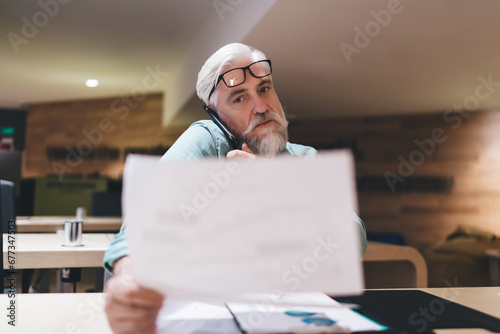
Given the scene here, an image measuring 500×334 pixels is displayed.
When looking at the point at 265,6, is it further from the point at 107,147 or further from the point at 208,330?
the point at 107,147

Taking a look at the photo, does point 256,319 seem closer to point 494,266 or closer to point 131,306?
point 131,306

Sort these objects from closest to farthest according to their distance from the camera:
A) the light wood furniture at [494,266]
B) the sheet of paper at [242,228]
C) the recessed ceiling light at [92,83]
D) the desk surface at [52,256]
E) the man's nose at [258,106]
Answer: the sheet of paper at [242,228] → the man's nose at [258,106] → the desk surface at [52,256] → the light wood furniture at [494,266] → the recessed ceiling light at [92,83]

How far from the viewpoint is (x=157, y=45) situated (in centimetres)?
477

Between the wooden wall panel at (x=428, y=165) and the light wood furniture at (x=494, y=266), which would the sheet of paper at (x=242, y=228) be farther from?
the wooden wall panel at (x=428, y=165)

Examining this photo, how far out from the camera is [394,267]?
2.32 meters

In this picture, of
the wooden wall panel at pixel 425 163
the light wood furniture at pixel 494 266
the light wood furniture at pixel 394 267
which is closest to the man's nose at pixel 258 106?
the light wood furniture at pixel 394 267

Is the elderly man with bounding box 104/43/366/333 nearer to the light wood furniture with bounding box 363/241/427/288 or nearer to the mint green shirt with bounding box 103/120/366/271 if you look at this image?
the mint green shirt with bounding box 103/120/366/271

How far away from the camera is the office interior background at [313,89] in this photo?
2750 millimetres

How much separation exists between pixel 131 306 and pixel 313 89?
370 cm

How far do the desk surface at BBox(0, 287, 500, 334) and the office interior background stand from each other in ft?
5.71

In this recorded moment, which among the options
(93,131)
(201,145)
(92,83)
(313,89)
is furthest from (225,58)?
(93,131)

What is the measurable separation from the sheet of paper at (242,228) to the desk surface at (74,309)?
1.00ft

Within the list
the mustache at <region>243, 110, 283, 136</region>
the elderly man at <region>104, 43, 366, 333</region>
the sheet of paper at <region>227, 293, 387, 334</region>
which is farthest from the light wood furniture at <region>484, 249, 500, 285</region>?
the sheet of paper at <region>227, 293, 387, 334</region>

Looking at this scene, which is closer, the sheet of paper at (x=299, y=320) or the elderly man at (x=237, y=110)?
the sheet of paper at (x=299, y=320)
